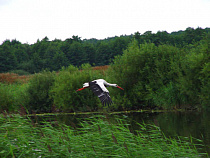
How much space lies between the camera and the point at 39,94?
1037 inches

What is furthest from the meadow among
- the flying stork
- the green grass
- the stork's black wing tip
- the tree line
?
the tree line

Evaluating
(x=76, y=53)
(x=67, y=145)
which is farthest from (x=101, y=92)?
(x=76, y=53)

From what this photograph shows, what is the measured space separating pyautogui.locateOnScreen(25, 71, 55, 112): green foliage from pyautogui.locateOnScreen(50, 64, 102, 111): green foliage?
1.26 metres

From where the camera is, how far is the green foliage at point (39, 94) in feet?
86.8

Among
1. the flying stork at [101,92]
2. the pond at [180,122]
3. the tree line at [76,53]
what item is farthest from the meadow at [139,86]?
the tree line at [76,53]

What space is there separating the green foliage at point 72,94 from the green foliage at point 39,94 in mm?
1257

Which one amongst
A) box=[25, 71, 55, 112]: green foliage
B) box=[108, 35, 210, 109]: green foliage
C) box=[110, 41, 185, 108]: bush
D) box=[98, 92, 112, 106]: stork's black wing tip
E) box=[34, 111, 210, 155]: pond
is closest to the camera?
box=[98, 92, 112, 106]: stork's black wing tip

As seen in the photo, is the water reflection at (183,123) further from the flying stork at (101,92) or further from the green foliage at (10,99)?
the green foliage at (10,99)

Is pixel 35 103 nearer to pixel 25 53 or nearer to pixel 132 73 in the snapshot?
pixel 132 73

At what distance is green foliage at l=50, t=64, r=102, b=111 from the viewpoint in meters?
25.0

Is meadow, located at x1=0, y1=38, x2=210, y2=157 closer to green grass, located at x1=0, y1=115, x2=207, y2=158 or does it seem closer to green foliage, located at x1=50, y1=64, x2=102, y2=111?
green foliage, located at x1=50, y1=64, x2=102, y2=111

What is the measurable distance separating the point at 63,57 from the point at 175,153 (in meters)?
63.6

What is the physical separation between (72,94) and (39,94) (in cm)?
325

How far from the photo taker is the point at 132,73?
24.7 m
